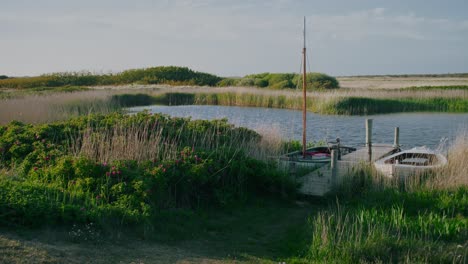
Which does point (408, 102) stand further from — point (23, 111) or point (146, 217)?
point (146, 217)

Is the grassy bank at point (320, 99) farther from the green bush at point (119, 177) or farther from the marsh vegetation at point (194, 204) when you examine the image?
the marsh vegetation at point (194, 204)

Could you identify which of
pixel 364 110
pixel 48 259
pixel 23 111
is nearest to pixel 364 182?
pixel 48 259

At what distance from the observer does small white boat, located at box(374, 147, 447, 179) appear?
1064 centimetres

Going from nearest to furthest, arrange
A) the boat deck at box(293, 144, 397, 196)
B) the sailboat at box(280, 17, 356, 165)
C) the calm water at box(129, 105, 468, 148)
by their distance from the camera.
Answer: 1. the boat deck at box(293, 144, 397, 196)
2. the sailboat at box(280, 17, 356, 165)
3. the calm water at box(129, 105, 468, 148)

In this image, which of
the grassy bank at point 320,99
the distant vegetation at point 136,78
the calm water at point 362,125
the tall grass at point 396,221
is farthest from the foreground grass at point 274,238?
the distant vegetation at point 136,78

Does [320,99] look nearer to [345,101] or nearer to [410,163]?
[345,101]

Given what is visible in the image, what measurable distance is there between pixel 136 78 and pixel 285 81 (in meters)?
20.2

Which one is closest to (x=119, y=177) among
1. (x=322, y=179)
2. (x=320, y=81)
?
(x=322, y=179)

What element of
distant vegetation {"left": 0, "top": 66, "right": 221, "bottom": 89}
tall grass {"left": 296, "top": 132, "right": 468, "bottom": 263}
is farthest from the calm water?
distant vegetation {"left": 0, "top": 66, "right": 221, "bottom": 89}

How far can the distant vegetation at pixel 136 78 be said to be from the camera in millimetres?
49969

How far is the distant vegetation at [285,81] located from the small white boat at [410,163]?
36.5 metres

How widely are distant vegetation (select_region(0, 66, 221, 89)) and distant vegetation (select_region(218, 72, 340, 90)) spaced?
3942 mm

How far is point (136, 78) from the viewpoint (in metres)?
61.2

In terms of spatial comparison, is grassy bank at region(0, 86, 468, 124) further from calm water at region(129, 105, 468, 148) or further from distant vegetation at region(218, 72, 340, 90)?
distant vegetation at region(218, 72, 340, 90)
